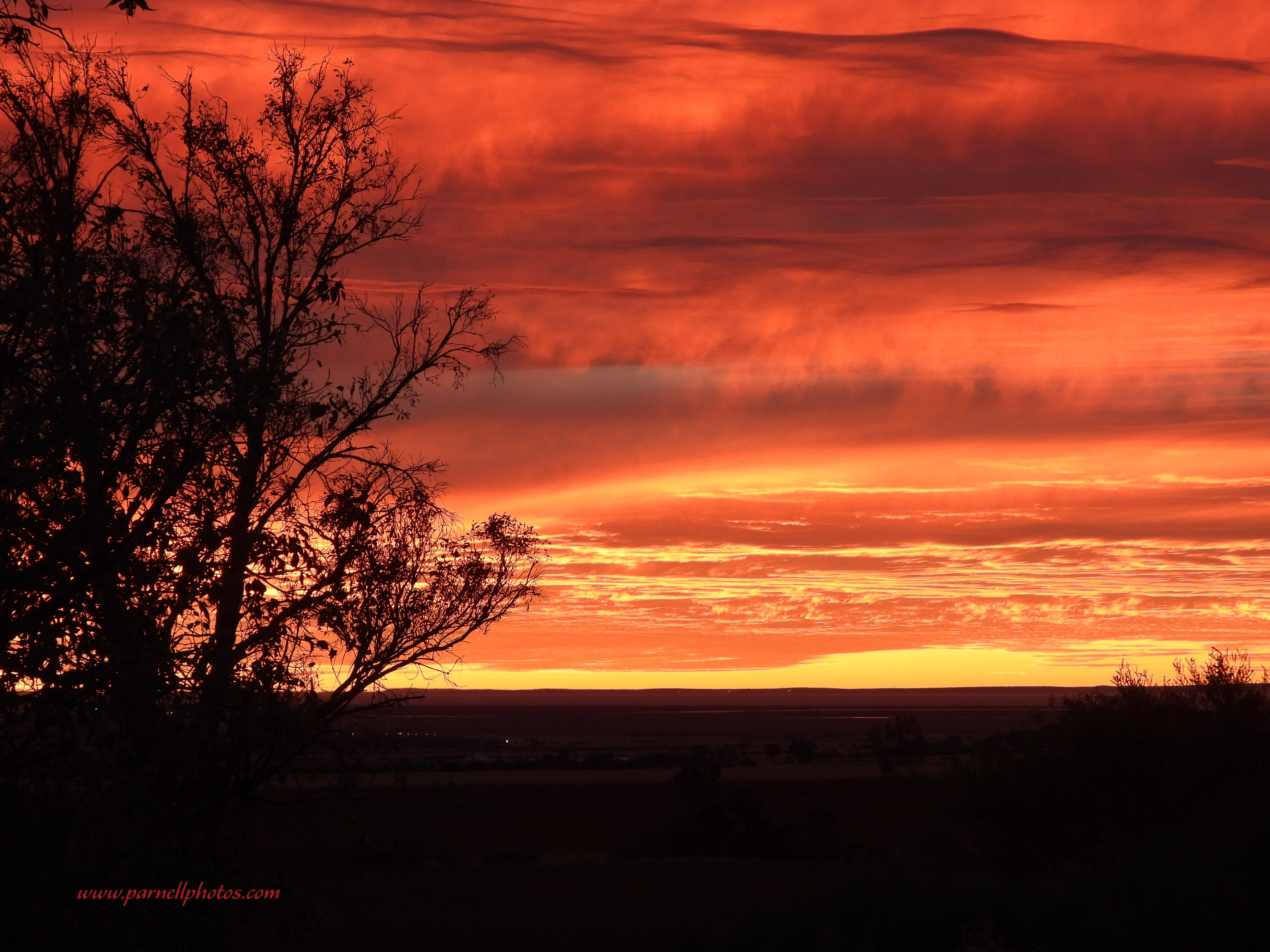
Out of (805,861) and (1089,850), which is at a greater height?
(1089,850)

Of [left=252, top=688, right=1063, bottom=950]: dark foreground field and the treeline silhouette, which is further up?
the treeline silhouette

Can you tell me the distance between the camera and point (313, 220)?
52.4 feet

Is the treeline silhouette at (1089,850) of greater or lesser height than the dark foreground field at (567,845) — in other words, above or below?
above

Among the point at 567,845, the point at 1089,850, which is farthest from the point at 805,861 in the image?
the point at 1089,850

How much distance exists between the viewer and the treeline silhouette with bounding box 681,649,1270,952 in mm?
14242

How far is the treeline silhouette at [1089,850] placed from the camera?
14.2 m

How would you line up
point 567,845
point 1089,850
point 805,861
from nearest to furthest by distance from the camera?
→ point 1089,850, point 805,861, point 567,845

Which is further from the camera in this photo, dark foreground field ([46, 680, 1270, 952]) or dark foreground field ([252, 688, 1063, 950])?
dark foreground field ([252, 688, 1063, 950])

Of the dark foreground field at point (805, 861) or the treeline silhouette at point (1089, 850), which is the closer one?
the dark foreground field at point (805, 861)

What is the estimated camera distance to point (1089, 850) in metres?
24.2

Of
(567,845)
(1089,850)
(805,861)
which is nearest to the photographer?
(1089,850)

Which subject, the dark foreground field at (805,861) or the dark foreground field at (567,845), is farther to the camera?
the dark foreground field at (567,845)

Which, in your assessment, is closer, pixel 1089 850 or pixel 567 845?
pixel 1089 850

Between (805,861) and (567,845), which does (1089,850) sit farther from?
(567,845)
